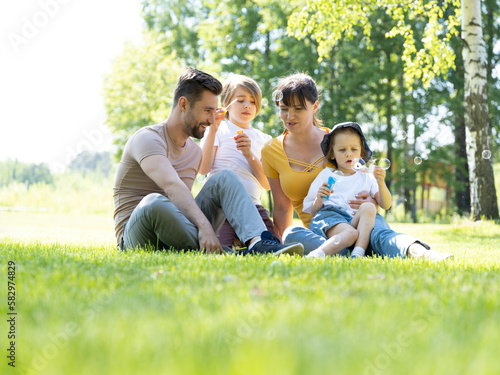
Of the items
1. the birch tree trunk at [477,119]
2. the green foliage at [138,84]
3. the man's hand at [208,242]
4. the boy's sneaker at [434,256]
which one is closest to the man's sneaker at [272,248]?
the man's hand at [208,242]

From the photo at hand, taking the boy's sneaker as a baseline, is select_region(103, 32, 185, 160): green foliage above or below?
above

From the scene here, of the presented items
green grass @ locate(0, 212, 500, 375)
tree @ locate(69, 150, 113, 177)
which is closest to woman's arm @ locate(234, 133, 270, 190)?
green grass @ locate(0, 212, 500, 375)

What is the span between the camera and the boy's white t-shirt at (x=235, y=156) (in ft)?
17.1

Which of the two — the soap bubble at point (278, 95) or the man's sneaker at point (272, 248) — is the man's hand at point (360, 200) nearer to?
the man's sneaker at point (272, 248)

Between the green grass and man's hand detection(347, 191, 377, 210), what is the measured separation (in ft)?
5.63

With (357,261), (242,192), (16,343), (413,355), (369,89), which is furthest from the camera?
(369,89)

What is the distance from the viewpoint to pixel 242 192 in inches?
162

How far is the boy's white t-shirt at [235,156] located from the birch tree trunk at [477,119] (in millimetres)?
5782

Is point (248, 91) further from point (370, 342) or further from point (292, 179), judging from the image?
point (370, 342)

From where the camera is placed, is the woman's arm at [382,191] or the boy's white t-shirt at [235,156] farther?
the boy's white t-shirt at [235,156]

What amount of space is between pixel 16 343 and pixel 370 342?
1033 mm

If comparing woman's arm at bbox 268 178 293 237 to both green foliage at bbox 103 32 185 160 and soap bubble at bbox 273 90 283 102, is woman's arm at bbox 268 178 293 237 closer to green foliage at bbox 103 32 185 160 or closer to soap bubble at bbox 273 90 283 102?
soap bubble at bbox 273 90 283 102

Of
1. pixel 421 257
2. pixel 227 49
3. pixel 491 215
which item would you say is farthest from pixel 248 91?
pixel 227 49

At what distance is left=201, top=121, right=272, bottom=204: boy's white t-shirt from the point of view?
17.1 feet
